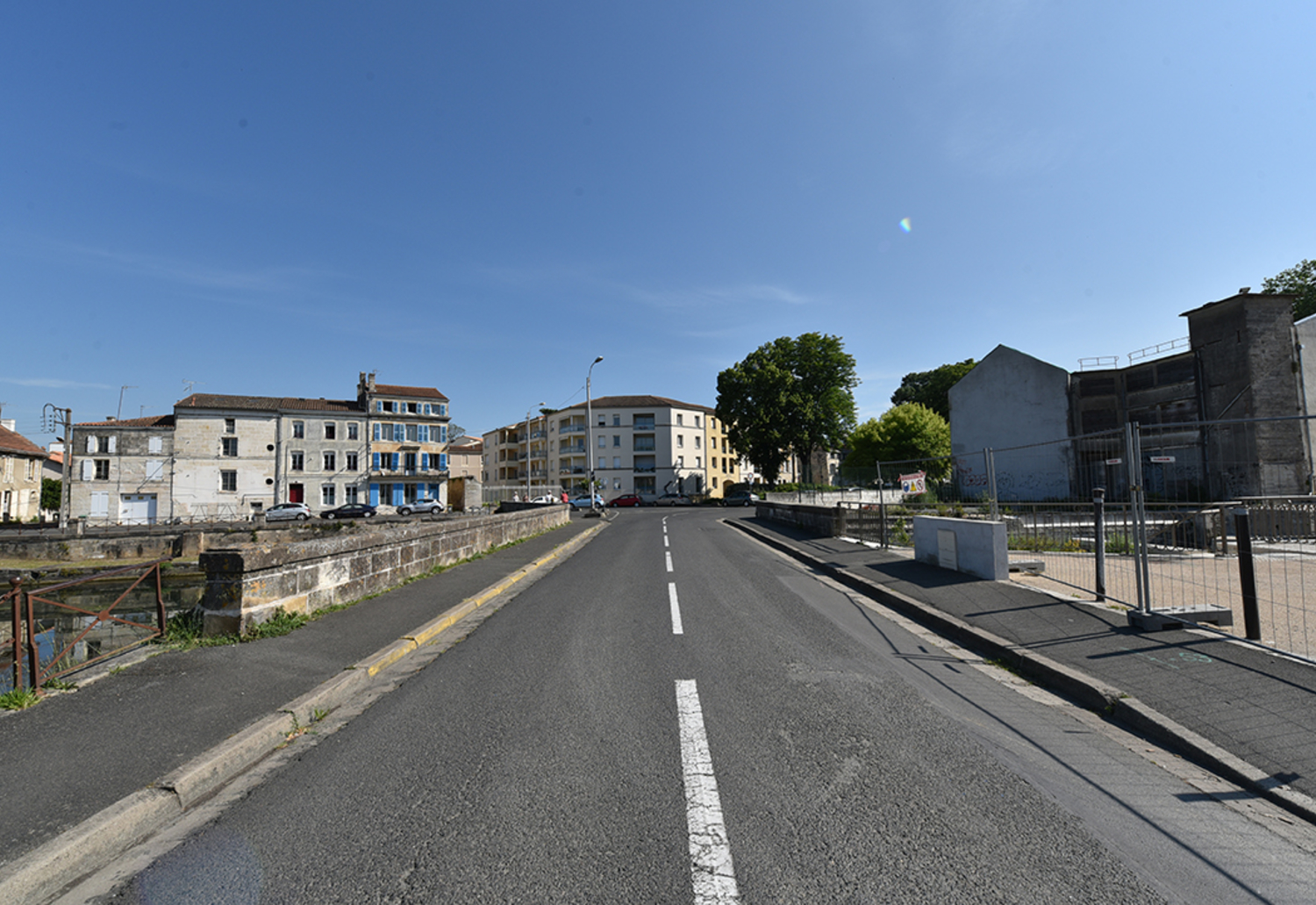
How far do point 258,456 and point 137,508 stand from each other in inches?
358

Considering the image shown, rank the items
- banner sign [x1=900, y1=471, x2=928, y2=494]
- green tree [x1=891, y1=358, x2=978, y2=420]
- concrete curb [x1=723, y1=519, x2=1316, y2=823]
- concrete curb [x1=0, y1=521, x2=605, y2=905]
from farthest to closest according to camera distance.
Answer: green tree [x1=891, y1=358, x2=978, y2=420] < banner sign [x1=900, y1=471, x2=928, y2=494] < concrete curb [x1=723, y1=519, x2=1316, y2=823] < concrete curb [x1=0, y1=521, x2=605, y2=905]

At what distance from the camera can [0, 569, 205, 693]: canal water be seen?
670 centimetres

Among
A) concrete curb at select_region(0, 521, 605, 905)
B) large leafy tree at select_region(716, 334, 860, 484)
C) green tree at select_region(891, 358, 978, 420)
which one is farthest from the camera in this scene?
green tree at select_region(891, 358, 978, 420)

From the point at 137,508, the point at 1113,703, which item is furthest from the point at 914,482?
the point at 137,508

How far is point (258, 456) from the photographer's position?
52.0m

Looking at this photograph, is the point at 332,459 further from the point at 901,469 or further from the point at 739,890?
the point at 739,890

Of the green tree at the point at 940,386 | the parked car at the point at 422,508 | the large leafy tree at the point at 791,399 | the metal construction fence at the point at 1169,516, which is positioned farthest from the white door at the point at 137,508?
the green tree at the point at 940,386

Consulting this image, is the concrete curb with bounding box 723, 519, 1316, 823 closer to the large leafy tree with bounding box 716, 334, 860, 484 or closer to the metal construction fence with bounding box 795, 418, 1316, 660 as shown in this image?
the metal construction fence with bounding box 795, 418, 1316, 660

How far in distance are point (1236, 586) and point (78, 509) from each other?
66125 mm

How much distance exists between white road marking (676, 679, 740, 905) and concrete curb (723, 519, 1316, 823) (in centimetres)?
312

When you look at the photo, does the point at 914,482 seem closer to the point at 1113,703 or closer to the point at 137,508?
the point at 1113,703

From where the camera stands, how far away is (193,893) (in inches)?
104

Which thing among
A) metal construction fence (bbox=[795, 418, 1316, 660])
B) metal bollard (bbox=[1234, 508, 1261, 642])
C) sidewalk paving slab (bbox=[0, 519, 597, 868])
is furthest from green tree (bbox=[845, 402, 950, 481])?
sidewalk paving slab (bbox=[0, 519, 597, 868])

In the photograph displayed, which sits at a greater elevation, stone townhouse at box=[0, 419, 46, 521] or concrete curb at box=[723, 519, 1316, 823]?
stone townhouse at box=[0, 419, 46, 521]
